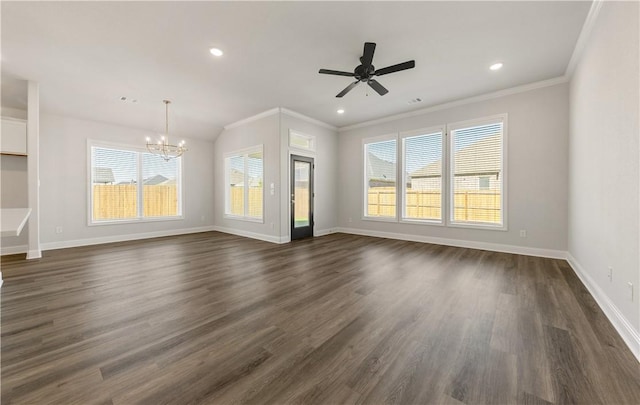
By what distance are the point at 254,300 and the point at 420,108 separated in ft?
17.1

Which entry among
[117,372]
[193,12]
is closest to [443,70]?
[193,12]

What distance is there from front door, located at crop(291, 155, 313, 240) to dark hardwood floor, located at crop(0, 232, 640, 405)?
2.45m

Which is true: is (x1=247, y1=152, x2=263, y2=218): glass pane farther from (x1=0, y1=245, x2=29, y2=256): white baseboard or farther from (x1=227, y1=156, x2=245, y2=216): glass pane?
(x1=0, y1=245, x2=29, y2=256): white baseboard

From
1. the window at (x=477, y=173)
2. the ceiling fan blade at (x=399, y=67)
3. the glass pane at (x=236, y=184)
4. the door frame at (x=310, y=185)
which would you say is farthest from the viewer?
the glass pane at (x=236, y=184)

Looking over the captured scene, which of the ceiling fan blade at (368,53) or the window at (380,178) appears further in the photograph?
the window at (380,178)

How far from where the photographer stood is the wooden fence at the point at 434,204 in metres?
4.87

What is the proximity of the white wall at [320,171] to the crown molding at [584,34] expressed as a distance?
476cm

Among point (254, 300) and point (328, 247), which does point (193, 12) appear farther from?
point (328, 247)

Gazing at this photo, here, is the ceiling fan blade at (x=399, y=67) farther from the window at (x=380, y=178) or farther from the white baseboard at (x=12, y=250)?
the white baseboard at (x=12, y=250)

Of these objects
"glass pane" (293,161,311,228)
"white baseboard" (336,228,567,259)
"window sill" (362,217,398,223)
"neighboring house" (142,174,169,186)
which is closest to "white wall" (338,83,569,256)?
"white baseboard" (336,228,567,259)

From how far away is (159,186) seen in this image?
6629mm

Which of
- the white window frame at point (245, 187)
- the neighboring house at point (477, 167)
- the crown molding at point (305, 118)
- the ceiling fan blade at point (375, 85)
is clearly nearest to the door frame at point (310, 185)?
the white window frame at point (245, 187)

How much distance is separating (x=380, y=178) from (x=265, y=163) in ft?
9.67

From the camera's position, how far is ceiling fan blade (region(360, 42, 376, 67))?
2.83 meters
